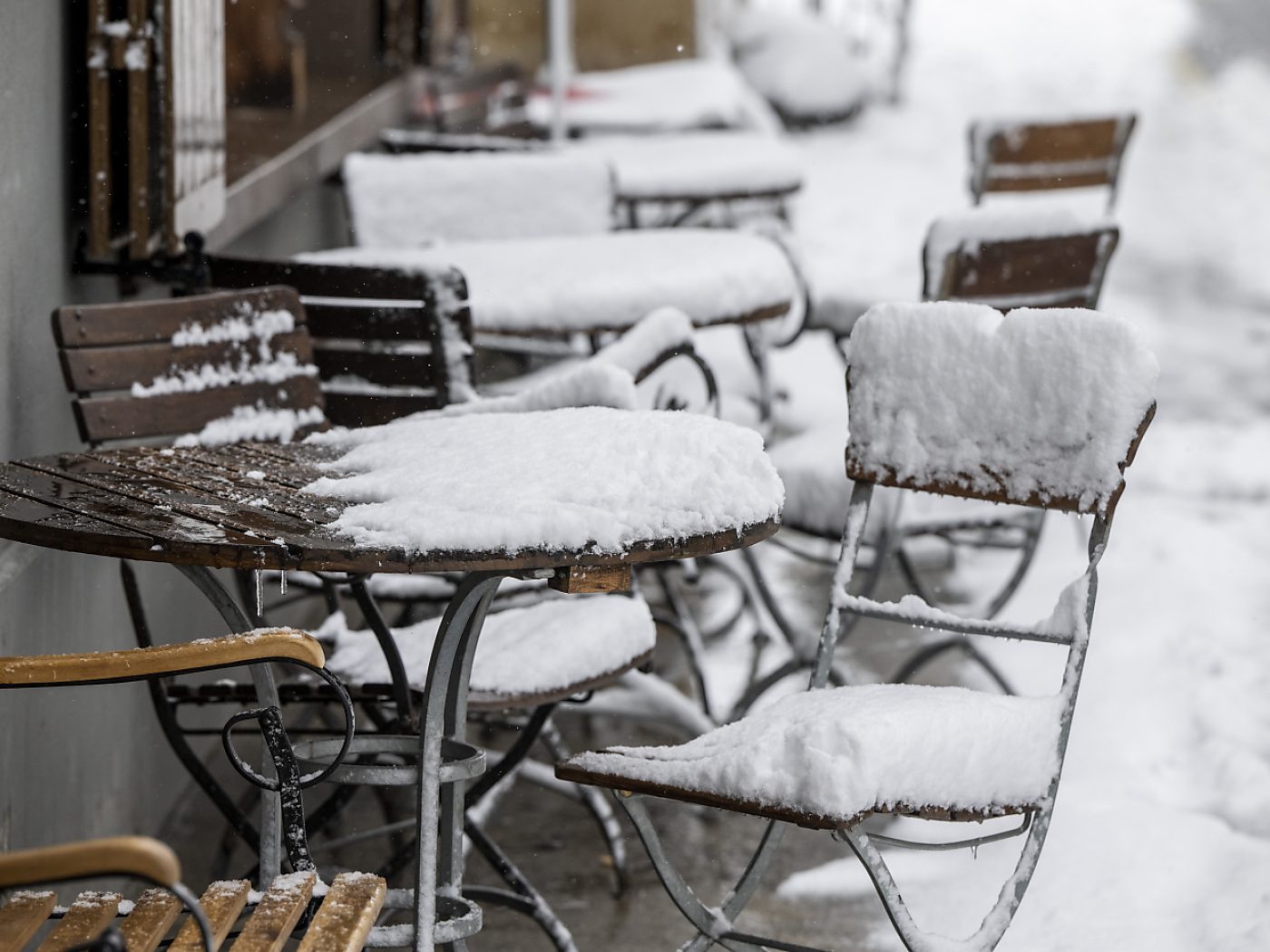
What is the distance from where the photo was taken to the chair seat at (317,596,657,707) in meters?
2.54

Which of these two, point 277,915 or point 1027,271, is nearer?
point 277,915

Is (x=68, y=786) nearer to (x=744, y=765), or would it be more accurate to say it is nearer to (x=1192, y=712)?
(x=744, y=765)

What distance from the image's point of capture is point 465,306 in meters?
3.04

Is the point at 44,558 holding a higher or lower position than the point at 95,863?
lower

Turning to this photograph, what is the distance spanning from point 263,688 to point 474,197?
2438 millimetres

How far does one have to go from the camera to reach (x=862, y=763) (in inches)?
79.5

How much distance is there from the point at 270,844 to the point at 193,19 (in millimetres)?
1725

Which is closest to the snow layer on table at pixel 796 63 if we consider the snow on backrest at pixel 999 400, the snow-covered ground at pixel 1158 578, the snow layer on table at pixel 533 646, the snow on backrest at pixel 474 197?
the snow-covered ground at pixel 1158 578

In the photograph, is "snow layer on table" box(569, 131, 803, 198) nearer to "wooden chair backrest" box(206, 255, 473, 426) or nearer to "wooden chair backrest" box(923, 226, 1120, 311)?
"wooden chair backrest" box(923, 226, 1120, 311)

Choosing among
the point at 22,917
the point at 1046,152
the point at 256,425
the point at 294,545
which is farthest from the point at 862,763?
the point at 1046,152

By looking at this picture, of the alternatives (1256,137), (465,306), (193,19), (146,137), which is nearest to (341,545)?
(465,306)

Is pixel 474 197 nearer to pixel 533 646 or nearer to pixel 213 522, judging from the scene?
pixel 533 646

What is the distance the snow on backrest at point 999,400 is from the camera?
7.47 feet

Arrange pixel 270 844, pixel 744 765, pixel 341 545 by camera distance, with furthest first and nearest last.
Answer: pixel 270 844
pixel 744 765
pixel 341 545
